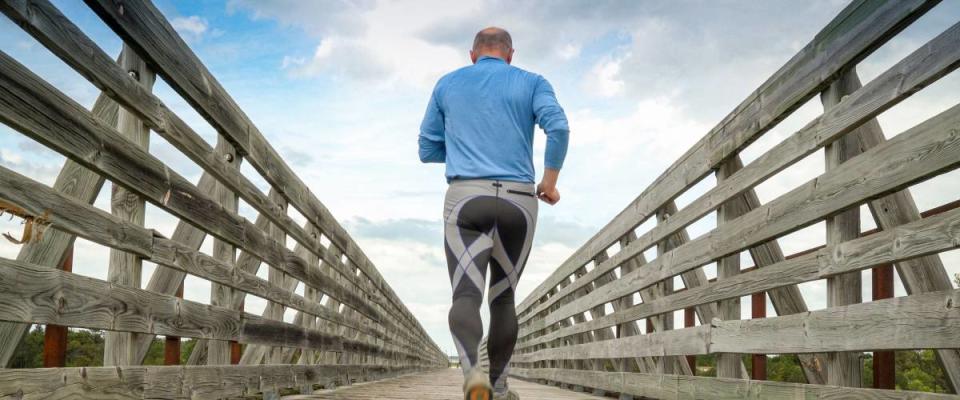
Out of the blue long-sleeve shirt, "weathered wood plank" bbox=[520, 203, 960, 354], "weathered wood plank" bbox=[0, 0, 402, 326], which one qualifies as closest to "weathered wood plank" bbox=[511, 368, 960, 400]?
"weathered wood plank" bbox=[520, 203, 960, 354]

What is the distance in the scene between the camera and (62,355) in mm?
3021

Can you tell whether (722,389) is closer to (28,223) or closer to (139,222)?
(139,222)

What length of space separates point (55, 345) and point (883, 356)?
9.79ft

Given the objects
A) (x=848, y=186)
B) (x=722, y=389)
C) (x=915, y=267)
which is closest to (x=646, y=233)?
(x=722, y=389)

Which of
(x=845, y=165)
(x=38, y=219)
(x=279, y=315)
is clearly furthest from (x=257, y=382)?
(x=845, y=165)

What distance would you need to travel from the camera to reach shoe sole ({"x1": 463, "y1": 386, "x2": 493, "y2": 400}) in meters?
3.44

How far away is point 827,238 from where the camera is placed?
356 centimetres

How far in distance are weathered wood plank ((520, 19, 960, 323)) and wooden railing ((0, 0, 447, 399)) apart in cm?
266

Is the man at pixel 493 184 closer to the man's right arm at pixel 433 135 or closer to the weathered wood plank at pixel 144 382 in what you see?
the man's right arm at pixel 433 135

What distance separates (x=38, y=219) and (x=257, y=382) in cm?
258

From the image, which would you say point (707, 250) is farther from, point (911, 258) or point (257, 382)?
point (257, 382)

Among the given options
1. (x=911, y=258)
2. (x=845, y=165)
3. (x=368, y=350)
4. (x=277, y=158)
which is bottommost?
(x=368, y=350)

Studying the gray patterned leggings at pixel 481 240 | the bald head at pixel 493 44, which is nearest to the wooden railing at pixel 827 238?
the gray patterned leggings at pixel 481 240

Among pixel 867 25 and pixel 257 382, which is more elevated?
pixel 867 25
